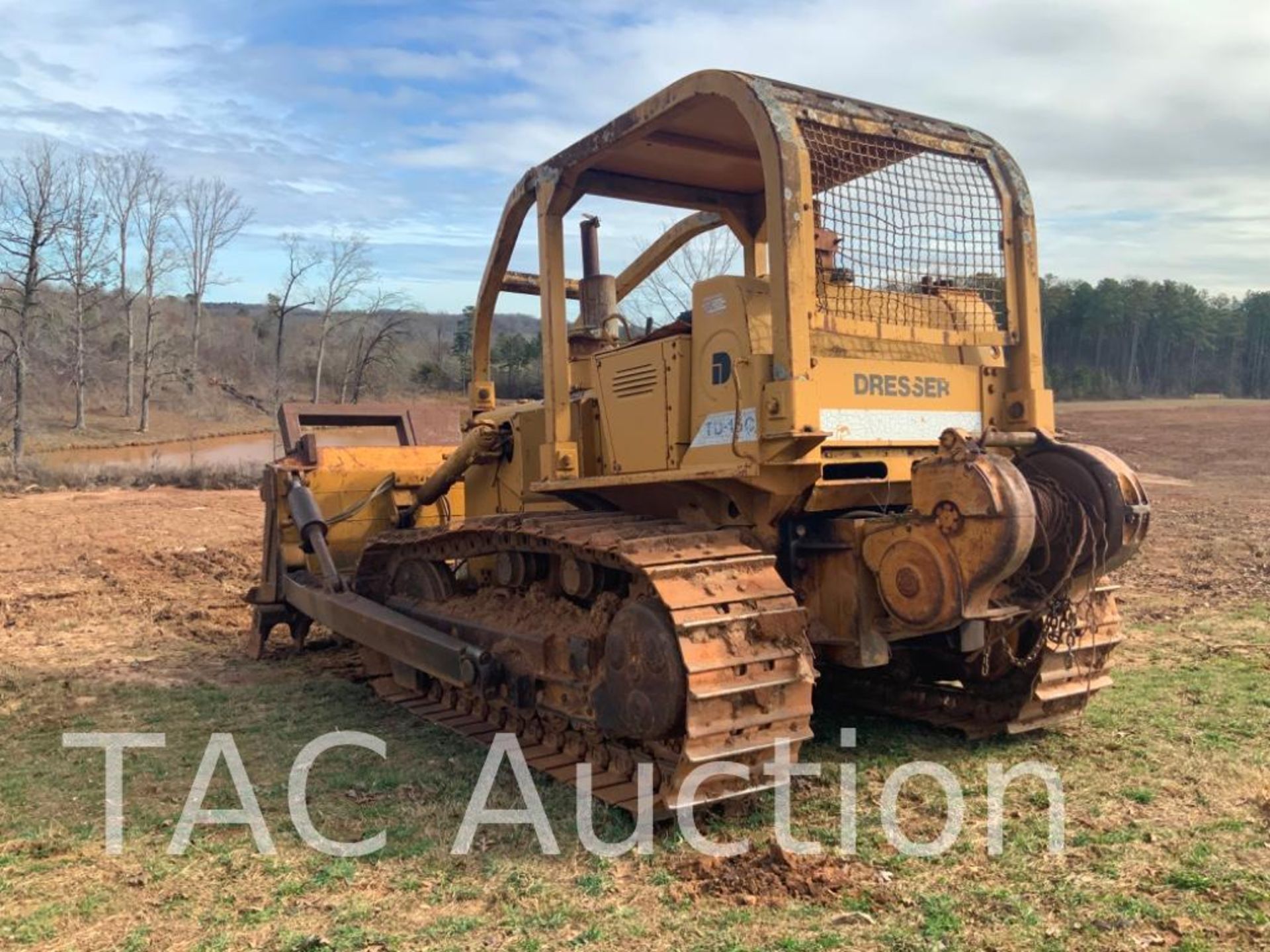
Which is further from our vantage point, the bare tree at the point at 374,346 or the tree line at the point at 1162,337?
the tree line at the point at 1162,337

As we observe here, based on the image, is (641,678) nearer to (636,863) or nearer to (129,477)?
(636,863)

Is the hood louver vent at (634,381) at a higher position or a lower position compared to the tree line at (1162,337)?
lower

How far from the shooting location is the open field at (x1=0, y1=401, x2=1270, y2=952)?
141 inches

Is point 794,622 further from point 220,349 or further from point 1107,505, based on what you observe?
point 220,349

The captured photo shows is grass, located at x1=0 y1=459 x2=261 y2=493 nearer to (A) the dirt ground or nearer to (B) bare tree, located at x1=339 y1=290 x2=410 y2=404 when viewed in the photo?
(A) the dirt ground

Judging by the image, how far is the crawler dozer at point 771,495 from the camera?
14.3ft

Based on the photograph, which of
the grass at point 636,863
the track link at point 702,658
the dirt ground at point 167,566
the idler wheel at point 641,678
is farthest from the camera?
the dirt ground at point 167,566

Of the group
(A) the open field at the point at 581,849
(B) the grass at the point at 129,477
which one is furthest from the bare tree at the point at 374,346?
(A) the open field at the point at 581,849


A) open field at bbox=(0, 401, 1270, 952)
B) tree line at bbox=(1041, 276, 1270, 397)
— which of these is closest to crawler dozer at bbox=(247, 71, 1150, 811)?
open field at bbox=(0, 401, 1270, 952)

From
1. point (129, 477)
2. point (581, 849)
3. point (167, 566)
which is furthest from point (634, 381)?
point (129, 477)

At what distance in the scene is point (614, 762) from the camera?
16.1ft

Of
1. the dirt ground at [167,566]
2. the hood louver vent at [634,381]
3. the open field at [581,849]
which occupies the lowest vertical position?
the open field at [581,849]
